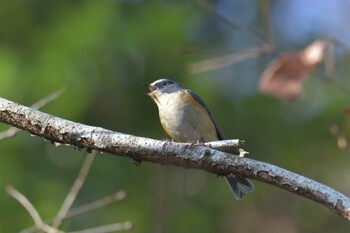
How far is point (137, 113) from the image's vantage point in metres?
8.01

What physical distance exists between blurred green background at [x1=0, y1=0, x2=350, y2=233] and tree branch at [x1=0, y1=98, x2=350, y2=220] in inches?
125

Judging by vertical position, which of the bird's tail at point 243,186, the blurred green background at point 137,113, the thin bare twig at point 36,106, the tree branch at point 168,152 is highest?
the tree branch at point 168,152

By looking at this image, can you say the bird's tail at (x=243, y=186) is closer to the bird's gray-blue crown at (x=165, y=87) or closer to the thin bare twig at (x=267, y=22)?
the thin bare twig at (x=267, y=22)

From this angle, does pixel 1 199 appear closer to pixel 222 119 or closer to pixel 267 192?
pixel 222 119

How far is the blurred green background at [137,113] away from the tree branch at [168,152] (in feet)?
10.4

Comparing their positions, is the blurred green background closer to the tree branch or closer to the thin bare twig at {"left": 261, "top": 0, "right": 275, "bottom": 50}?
the thin bare twig at {"left": 261, "top": 0, "right": 275, "bottom": 50}

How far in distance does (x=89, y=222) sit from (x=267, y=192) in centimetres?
252

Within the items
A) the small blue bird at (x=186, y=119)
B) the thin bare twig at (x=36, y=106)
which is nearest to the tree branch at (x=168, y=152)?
the thin bare twig at (x=36, y=106)

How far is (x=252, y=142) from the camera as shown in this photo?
28.6 ft

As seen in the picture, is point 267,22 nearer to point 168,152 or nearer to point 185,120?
point 168,152

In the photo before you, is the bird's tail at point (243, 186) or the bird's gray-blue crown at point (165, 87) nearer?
the bird's tail at point (243, 186)

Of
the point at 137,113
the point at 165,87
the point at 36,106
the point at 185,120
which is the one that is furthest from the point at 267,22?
the point at 137,113

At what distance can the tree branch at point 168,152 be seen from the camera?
2758 millimetres

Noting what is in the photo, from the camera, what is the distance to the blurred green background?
7.16m
